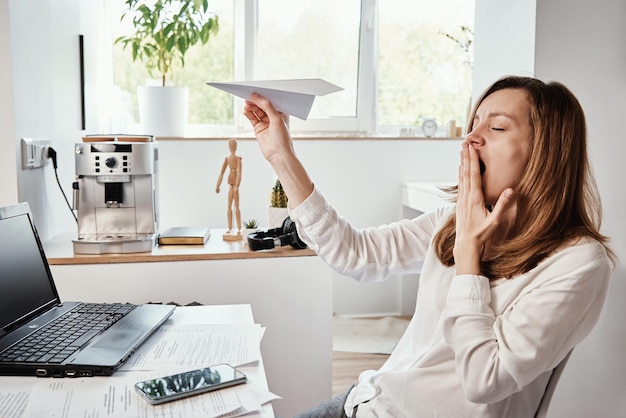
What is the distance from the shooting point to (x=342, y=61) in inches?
162

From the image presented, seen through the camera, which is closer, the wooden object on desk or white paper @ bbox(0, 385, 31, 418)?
white paper @ bbox(0, 385, 31, 418)

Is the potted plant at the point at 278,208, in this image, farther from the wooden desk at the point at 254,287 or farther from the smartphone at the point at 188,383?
the smartphone at the point at 188,383

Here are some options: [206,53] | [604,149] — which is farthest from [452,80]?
[604,149]

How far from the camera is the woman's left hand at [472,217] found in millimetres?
1275

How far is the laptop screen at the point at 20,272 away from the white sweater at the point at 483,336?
1.88 feet

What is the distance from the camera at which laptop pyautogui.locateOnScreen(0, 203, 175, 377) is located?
1244 mm

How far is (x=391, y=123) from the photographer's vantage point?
14.0 ft

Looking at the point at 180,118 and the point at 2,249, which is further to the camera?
the point at 180,118

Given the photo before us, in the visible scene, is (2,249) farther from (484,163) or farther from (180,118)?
(180,118)

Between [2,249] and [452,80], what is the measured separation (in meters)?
3.38

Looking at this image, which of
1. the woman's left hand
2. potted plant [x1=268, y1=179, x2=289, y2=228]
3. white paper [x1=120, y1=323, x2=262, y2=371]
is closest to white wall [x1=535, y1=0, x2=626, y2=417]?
the woman's left hand

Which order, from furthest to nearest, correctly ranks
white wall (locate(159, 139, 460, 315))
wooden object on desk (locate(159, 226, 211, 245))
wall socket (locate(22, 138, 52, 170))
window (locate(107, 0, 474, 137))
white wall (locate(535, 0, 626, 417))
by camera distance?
window (locate(107, 0, 474, 137))
white wall (locate(159, 139, 460, 315))
wooden object on desk (locate(159, 226, 211, 245))
wall socket (locate(22, 138, 52, 170))
white wall (locate(535, 0, 626, 417))

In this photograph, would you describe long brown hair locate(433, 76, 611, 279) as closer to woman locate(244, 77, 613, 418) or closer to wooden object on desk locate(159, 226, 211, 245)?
woman locate(244, 77, 613, 418)

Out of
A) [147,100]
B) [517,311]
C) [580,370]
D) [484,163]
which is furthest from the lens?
[147,100]
